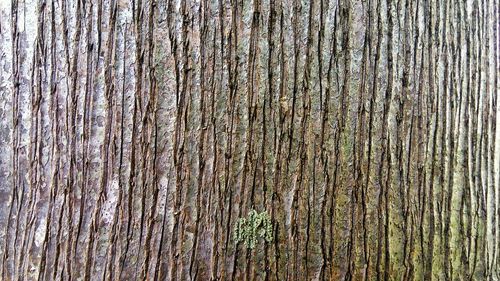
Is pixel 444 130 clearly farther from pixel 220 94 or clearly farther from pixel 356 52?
pixel 220 94

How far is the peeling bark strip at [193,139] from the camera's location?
956 millimetres

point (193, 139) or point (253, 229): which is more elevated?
point (193, 139)

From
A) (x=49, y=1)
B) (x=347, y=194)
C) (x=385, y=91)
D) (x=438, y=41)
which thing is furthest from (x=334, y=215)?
(x=49, y=1)

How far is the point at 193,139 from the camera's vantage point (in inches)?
37.8

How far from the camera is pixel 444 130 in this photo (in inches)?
42.1

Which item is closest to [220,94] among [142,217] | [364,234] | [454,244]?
[142,217]

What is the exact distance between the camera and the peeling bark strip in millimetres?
956

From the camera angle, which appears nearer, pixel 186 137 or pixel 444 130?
pixel 186 137

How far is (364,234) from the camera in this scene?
101 cm

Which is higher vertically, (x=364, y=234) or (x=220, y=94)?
(x=220, y=94)

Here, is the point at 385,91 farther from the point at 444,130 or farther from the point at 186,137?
the point at 186,137

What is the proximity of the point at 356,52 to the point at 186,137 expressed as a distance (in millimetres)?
367

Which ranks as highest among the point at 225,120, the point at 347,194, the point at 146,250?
the point at 225,120

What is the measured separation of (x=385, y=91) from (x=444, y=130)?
6.2 inches
